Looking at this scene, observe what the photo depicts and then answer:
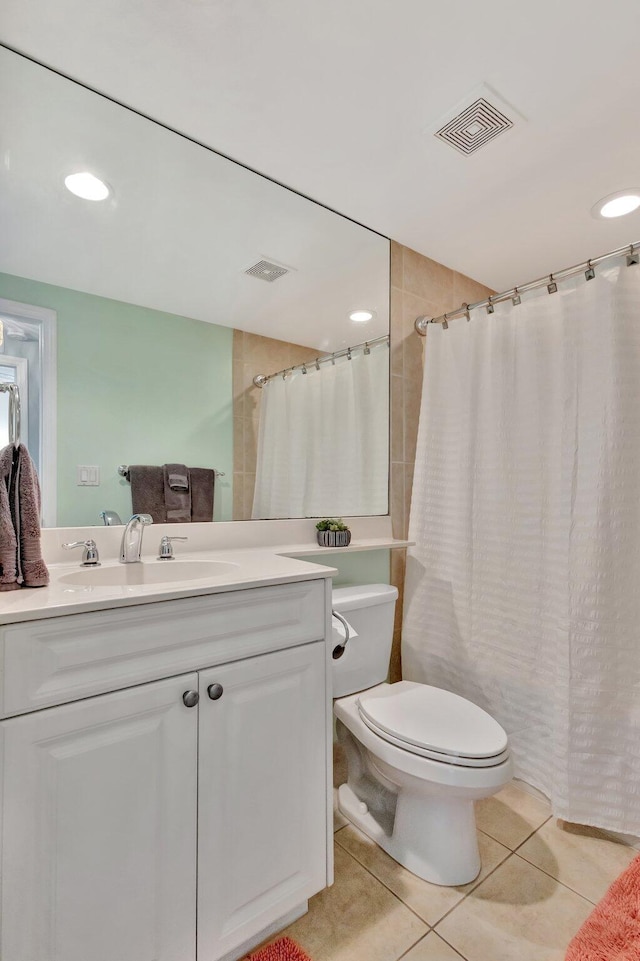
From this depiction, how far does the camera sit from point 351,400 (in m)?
2.02

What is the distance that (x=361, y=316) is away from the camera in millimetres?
2037

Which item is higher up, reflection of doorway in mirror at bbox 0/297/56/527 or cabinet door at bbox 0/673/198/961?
reflection of doorway in mirror at bbox 0/297/56/527

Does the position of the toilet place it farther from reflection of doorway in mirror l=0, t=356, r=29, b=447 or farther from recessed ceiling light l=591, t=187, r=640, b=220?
recessed ceiling light l=591, t=187, r=640, b=220

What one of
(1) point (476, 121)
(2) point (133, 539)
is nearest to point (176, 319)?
(2) point (133, 539)

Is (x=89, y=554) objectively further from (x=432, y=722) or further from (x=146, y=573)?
(x=432, y=722)

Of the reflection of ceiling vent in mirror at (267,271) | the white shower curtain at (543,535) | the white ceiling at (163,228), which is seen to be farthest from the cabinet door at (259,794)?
the reflection of ceiling vent in mirror at (267,271)

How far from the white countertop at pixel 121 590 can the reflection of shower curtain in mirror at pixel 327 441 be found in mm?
515

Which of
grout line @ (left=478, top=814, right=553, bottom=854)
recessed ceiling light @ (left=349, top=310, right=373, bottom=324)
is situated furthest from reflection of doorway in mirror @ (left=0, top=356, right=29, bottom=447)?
grout line @ (left=478, top=814, right=553, bottom=854)

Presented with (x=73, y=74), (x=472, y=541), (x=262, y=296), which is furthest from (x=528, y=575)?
(x=73, y=74)

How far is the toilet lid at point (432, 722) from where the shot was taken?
49.2 inches

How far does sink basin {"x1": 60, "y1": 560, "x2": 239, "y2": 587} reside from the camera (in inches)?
47.1

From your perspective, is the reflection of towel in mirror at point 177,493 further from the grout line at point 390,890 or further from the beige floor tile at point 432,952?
the beige floor tile at point 432,952

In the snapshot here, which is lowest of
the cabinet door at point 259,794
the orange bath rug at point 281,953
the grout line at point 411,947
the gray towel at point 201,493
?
the grout line at point 411,947

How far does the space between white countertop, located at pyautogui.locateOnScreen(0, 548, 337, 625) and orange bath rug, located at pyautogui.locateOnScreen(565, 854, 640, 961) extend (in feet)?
2.87
